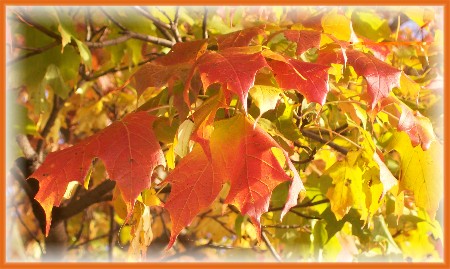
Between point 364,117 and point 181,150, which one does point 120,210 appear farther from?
point 364,117

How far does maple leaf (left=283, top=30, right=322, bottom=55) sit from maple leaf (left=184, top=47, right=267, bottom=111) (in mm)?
148

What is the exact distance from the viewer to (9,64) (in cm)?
177

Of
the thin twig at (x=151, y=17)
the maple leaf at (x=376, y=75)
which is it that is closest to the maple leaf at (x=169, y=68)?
the maple leaf at (x=376, y=75)

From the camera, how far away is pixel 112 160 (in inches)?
35.5

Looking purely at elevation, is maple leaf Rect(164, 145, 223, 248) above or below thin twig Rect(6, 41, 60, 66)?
below

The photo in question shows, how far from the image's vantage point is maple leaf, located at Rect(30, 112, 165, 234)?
88 cm

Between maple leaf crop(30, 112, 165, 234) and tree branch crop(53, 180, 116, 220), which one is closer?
maple leaf crop(30, 112, 165, 234)

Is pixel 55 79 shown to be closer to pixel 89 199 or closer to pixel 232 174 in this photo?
pixel 89 199

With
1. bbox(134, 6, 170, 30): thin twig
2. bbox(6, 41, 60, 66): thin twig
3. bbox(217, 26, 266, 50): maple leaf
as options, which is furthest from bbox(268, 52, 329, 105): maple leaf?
bbox(6, 41, 60, 66): thin twig

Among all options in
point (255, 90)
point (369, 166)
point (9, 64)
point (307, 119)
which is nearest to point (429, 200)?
point (369, 166)

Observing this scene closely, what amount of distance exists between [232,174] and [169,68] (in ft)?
0.77

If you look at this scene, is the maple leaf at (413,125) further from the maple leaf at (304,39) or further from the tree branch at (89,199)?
the tree branch at (89,199)

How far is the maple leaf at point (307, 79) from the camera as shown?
3.04 ft

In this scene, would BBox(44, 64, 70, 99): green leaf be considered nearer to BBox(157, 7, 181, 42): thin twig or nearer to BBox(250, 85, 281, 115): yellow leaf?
BBox(157, 7, 181, 42): thin twig
